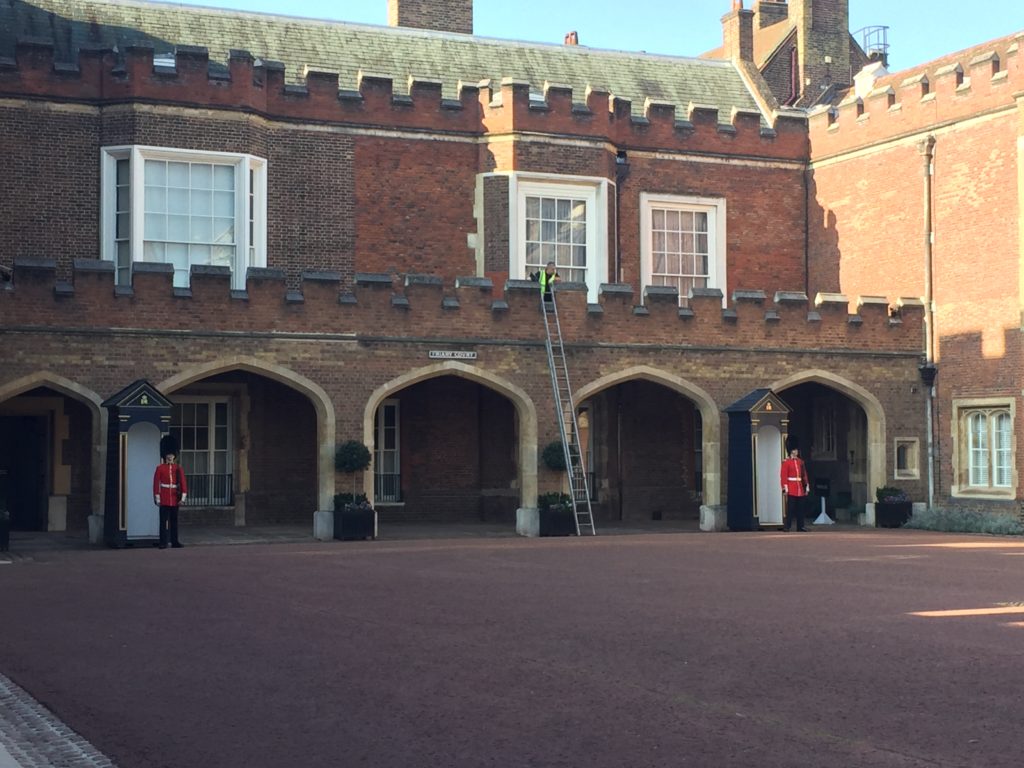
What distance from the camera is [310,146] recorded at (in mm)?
25031

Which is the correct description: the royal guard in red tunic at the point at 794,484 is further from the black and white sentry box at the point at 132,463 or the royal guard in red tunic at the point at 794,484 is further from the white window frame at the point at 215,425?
the black and white sentry box at the point at 132,463

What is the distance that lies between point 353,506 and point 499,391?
3063mm

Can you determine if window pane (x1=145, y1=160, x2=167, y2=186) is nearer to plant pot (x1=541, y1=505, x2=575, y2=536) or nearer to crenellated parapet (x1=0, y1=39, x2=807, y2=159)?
crenellated parapet (x1=0, y1=39, x2=807, y2=159)

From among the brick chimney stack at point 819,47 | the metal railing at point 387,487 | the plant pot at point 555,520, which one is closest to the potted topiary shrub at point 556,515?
the plant pot at point 555,520

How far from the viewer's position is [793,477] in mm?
23609

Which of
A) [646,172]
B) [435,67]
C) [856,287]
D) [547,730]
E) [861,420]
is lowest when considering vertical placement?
[547,730]

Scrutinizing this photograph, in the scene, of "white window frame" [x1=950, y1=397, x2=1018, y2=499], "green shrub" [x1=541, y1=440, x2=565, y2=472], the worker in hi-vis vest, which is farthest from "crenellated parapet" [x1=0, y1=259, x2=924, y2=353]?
"green shrub" [x1=541, y1=440, x2=565, y2=472]

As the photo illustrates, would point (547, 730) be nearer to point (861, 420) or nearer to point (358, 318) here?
point (358, 318)

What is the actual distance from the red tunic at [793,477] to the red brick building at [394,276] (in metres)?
1.07

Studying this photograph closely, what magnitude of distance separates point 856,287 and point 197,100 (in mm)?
12238

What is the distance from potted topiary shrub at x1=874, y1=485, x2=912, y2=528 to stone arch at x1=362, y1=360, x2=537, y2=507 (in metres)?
6.17

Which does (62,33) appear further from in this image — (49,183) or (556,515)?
(556,515)

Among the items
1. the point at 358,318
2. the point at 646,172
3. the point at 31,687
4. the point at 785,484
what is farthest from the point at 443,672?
the point at 646,172

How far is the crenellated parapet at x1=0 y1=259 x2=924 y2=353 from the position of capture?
20750 mm
